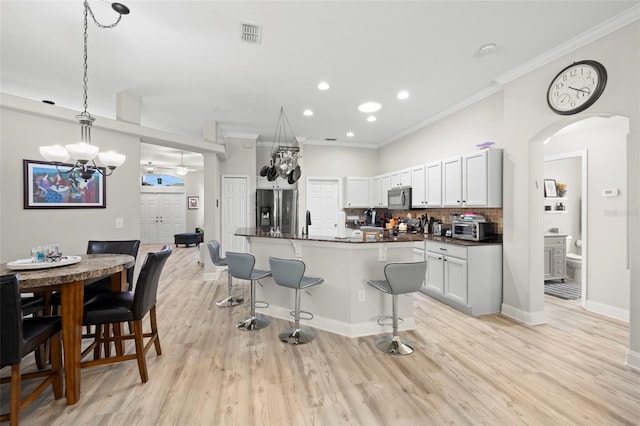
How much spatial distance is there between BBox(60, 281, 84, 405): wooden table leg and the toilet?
23.2 ft

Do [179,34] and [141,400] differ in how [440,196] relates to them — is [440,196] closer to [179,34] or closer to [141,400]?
[179,34]

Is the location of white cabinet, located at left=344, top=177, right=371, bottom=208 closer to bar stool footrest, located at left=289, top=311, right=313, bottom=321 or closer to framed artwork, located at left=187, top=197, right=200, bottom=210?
bar stool footrest, located at left=289, top=311, right=313, bottom=321

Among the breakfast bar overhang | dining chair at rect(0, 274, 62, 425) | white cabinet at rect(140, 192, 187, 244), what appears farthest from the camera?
white cabinet at rect(140, 192, 187, 244)

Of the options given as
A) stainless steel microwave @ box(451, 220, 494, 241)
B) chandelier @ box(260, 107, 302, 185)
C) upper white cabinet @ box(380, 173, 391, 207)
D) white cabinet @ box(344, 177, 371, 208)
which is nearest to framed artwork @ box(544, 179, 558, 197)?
stainless steel microwave @ box(451, 220, 494, 241)

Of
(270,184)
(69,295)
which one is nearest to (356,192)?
(270,184)

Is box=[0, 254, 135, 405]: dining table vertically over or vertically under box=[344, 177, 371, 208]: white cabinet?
under

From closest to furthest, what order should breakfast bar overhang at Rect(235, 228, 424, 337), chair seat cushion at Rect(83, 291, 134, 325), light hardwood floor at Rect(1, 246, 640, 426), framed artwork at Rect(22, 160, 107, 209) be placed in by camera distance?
light hardwood floor at Rect(1, 246, 640, 426) < chair seat cushion at Rect(83, 291, 134, 325) < breakfast bar overhang at Rect(235, 228, 424, 337) < framed artwork at Rect(22, 160, 107, 209)

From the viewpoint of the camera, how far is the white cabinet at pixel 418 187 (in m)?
5.03

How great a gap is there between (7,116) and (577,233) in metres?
8.66

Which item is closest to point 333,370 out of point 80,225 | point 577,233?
point 80,225

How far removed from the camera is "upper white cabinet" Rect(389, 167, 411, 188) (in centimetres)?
550

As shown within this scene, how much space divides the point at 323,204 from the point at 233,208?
211 centimetres

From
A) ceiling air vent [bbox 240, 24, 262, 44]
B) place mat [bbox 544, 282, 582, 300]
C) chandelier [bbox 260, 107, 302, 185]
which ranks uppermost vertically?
ceiling air vent [bbox 240, 24, 262, 44]

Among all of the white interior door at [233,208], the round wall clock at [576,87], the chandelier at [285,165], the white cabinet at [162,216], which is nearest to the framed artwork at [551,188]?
the round wall clock at [576,87]
